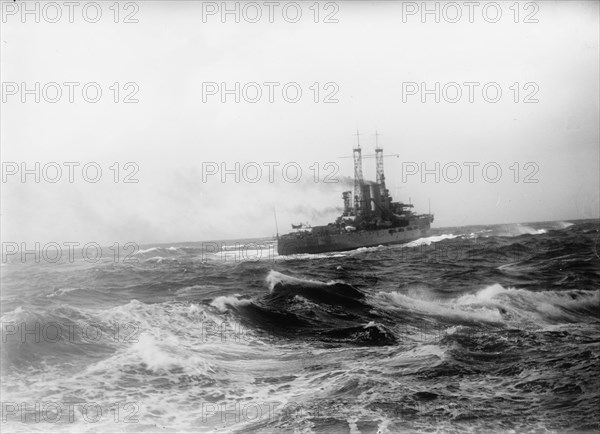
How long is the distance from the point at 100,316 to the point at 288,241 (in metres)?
1.40

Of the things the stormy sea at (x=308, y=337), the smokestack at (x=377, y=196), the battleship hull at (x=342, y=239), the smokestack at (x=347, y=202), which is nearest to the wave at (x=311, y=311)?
the stormy sea at (x=308, y=337)

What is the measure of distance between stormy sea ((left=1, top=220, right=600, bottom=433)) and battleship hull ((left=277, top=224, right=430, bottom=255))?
4.6 inches

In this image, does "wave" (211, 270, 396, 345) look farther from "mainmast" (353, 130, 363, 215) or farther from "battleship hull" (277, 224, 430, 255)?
"mainmast" (353, 130, 363, 215)

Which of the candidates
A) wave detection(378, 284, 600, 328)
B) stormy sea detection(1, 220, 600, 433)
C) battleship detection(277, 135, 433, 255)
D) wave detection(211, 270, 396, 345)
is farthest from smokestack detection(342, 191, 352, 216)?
wave detection(378, 284, 600, 328)

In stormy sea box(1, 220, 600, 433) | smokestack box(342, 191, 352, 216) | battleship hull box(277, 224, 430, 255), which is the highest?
smokestack box(342, 191, 352, 216)

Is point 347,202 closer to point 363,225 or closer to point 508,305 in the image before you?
point 363,225

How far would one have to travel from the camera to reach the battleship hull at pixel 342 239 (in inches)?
130

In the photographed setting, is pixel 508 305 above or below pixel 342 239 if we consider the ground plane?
below

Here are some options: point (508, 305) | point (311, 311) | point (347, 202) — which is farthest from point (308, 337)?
point (508, 305)

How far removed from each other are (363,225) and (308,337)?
4.41 ft

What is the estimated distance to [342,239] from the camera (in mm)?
→ 3959

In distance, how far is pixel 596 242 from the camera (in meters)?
3.80

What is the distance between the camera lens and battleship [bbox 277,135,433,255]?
11.0ft

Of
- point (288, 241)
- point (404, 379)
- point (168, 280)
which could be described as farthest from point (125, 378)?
point (404, 379)
